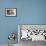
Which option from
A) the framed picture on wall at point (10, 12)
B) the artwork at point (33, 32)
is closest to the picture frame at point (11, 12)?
the framed picture on wall at point (10, 12)

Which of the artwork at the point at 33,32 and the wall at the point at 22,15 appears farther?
the wall at the point at 22,15

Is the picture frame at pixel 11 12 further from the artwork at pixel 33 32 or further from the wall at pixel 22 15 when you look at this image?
the artwork at pixel 33 32

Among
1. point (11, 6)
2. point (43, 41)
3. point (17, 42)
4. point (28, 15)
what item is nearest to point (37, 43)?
point (43, 41)

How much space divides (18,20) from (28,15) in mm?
353

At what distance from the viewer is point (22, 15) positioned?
391cm

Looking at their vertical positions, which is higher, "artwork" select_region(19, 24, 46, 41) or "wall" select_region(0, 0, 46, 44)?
"wall" select_region(0, 0, 46, 44)

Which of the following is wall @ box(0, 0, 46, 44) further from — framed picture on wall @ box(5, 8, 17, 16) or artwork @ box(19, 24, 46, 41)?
artwork @ box(19, 24, 46, 41)

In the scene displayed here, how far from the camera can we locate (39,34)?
368 centimetres

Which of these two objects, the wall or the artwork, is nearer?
the artwork

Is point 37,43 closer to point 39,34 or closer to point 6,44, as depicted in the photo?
point 39,34

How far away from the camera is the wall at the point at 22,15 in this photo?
3.90 meters

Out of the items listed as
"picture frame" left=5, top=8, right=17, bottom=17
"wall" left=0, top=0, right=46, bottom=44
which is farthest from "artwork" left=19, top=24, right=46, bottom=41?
"picture frame" left=5, top=8, right=17, bottom=17

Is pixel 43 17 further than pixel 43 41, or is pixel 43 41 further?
pixel 43 17

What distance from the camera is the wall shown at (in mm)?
3898
